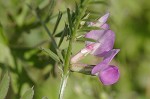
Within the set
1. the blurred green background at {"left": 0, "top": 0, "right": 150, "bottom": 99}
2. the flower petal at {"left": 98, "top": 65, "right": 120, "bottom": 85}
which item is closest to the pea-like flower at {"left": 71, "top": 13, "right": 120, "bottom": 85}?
the flower petal at {"left": 98, "top": 65, "right": 120, "bottom": 85}

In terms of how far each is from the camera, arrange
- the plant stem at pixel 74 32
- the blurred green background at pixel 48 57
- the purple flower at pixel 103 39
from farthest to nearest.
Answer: the blurred green background at pixel 48 57, the purple flower at pixel 103 39, the plant stem at pixel 74 32

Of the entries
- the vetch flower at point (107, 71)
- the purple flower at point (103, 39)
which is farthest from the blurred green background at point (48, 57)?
the vetch flower at point (107, 71)

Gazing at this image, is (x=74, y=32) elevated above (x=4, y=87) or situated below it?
above

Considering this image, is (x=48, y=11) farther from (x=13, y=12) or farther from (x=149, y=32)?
(x=149, y=32)

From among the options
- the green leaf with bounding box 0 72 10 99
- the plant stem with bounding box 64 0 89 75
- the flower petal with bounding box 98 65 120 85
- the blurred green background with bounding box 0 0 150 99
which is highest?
the plant stem with bounding box 64 0 89 75

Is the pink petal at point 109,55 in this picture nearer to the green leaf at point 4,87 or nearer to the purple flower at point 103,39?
the purple flower at point 103,39

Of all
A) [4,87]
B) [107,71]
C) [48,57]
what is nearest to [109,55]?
[107,71]

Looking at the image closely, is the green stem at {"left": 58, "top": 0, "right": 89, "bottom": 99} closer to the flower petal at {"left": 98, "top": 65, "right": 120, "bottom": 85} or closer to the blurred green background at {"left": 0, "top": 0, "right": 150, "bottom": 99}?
the flower petal at {"left": 98, "top": 65, "right": 120, "bottom": 85}

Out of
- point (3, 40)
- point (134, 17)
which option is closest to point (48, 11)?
point (3, 40)

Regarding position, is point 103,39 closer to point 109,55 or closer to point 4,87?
point 109,55
